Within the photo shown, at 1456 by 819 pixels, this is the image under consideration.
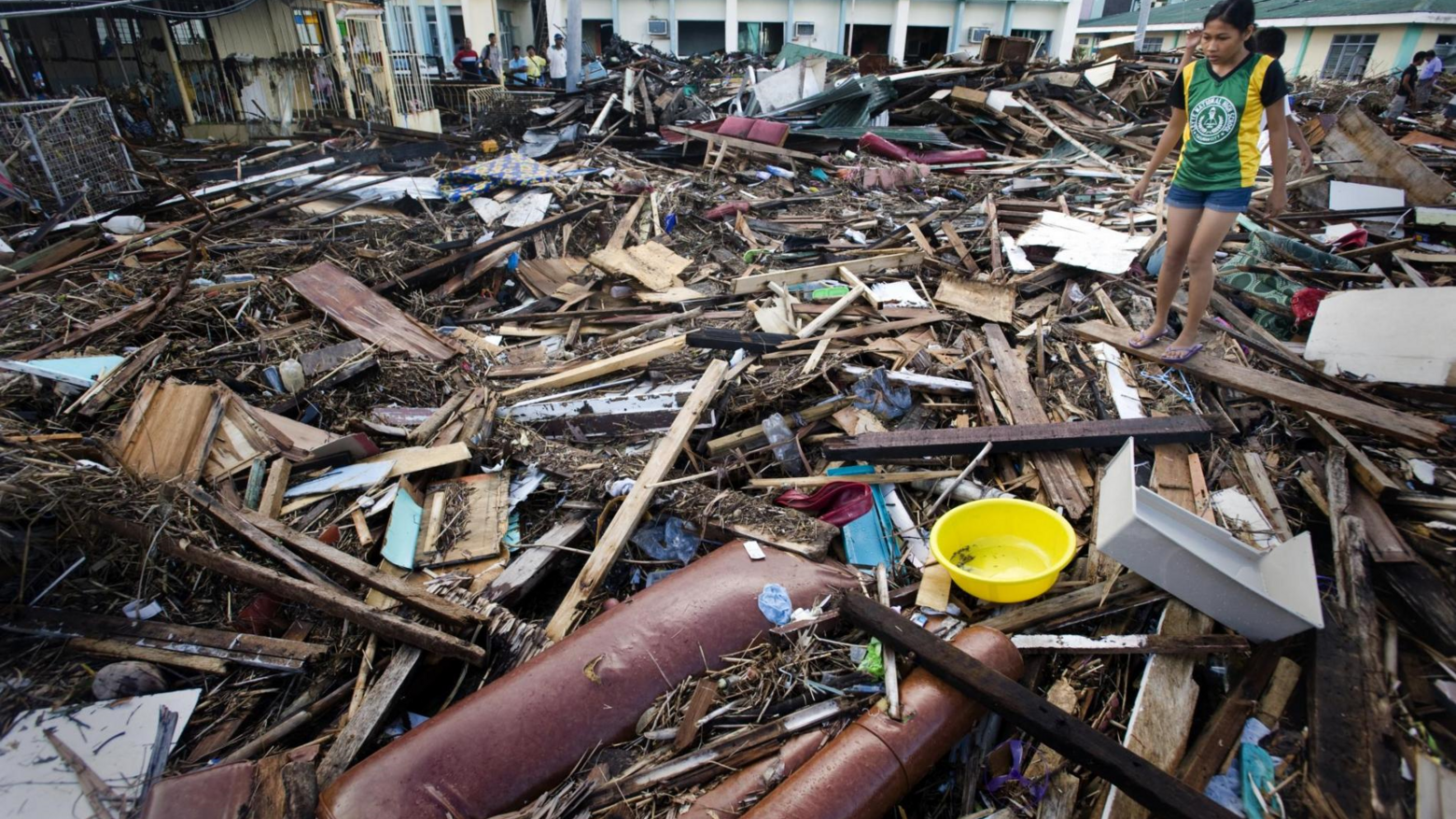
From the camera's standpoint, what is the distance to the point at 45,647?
275 centimetres

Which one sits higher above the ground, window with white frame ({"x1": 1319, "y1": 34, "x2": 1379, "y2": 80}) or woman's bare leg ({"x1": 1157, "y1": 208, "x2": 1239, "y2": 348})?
window with white frame ({"x1": 1319, "y1": 34, "x2": 1379, "y2": 80})

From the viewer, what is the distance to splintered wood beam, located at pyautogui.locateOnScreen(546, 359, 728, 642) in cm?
300

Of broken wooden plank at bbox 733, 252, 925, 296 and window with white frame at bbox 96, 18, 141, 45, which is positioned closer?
broken wooden plank at bbox 733, 252, 925, 296

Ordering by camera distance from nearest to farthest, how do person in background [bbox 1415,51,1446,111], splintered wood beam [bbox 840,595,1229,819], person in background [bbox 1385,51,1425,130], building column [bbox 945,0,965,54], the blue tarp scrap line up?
splintered wood beam [bbox 840,595,1229,819] < the blue tarp scrap < person in background [bbox 1385,51,1425,130] < person in background [bbox 1415,51,1446,111] < building column [bbox 945,0,965,54]

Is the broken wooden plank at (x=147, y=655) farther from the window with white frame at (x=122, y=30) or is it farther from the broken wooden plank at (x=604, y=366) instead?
the window with white frame at (x=122, y=30)

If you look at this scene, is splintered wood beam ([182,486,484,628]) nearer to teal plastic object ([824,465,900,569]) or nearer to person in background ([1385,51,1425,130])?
teal plastic object ([824,465,900,569])

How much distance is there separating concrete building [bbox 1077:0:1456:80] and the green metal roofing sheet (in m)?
0.02

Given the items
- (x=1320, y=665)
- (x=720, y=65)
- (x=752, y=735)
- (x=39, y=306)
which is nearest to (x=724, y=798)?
(x=752, y=735)

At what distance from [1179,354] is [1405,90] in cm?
1524

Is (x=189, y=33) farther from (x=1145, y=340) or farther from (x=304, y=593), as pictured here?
(x=1145, y=340)

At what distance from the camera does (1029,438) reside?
353 centimetres

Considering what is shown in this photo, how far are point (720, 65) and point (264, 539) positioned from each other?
67.5 ft

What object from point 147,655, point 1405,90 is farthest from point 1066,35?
point 147,655

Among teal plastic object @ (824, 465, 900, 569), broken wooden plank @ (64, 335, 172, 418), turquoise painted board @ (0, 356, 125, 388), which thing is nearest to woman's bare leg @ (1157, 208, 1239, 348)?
teal plastic object @ (824, 465, 900, 569)
